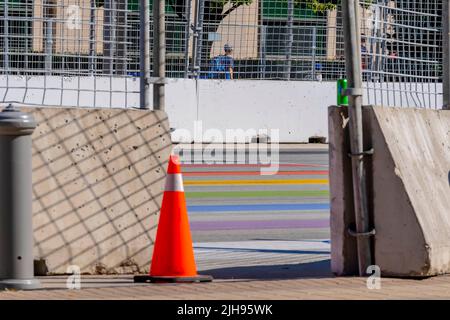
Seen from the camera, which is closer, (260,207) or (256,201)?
(260,207)

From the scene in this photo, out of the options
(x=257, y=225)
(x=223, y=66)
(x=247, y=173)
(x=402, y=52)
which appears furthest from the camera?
(x=223, y=66)

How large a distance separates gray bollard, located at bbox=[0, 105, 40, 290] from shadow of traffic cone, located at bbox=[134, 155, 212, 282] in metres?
0.94

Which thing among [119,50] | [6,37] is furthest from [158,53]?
[6,37]

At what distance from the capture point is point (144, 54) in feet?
32.1

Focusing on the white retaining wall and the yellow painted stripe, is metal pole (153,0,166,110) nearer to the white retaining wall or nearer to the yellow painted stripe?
the yellow painted stripe

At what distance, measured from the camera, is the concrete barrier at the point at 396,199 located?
8625mm

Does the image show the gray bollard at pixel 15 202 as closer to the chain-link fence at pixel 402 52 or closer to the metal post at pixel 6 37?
the chain-link fence at pixel 402 52

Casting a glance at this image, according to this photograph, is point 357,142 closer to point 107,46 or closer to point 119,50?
point 119,50

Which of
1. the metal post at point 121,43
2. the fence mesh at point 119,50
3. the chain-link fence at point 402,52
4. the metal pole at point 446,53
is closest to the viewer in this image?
the metal pole at point 446,53

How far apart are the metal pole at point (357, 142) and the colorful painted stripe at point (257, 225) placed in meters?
3.54

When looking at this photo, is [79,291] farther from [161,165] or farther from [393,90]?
[393,90]

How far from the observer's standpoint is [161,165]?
9219 mm

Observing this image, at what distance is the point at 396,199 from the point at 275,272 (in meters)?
1.17

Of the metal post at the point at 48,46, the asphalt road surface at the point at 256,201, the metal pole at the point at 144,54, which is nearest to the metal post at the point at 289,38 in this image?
the asphalt road surface at the point at 256,201
